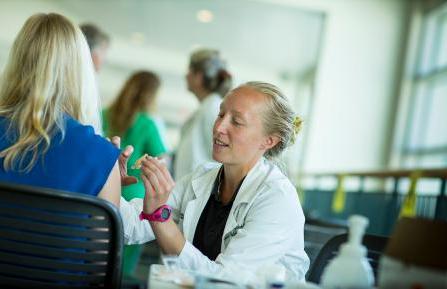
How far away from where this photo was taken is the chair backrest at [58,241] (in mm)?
1376

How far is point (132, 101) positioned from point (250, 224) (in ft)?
6.85

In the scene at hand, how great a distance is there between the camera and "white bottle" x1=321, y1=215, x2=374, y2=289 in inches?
43.0

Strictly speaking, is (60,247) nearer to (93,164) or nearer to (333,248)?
(93,164)

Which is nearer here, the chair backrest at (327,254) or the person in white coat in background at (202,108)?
the chair backrest at (327,254)

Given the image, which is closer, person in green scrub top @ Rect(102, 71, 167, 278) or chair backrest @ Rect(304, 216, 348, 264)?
chair backrest @ Rect(304, 216, 348, 264)

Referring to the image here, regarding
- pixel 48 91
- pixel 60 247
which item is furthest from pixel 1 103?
pixel 60 247

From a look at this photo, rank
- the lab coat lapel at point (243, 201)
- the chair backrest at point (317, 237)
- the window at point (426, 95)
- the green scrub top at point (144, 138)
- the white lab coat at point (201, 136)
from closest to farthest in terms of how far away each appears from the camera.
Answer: the lab coat lapel at point (243, 201) < the chair backrest at point (317, 237) < the white lab coat at point (201, 136) < the green scrub top at point (144, 138) < the window at point (426, 95)

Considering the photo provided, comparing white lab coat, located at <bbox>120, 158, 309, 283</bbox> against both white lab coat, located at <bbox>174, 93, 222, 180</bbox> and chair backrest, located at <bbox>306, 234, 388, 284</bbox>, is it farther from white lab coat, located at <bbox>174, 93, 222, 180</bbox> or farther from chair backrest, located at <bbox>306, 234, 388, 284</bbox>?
white lab coat, located at <bbox>174, 93, 222, 180</bbox>

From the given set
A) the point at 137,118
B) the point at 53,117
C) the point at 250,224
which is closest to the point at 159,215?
Result: the point at 250,224

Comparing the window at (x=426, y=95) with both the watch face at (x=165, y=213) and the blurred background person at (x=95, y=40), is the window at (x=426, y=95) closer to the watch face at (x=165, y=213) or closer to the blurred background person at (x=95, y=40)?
the blurred background person at (x=95, y=40)

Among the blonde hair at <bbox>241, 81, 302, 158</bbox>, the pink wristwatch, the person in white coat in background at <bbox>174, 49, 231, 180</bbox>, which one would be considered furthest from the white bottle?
the person in white coat in background at <bbox>174, 49, 231, 180</bbox>

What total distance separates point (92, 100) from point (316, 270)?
77cm

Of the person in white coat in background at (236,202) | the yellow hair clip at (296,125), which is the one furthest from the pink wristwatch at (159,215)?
A: the yellow hair clip at (296,125)

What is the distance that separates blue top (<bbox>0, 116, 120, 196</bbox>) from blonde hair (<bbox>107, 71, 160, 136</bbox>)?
6.65 feet
